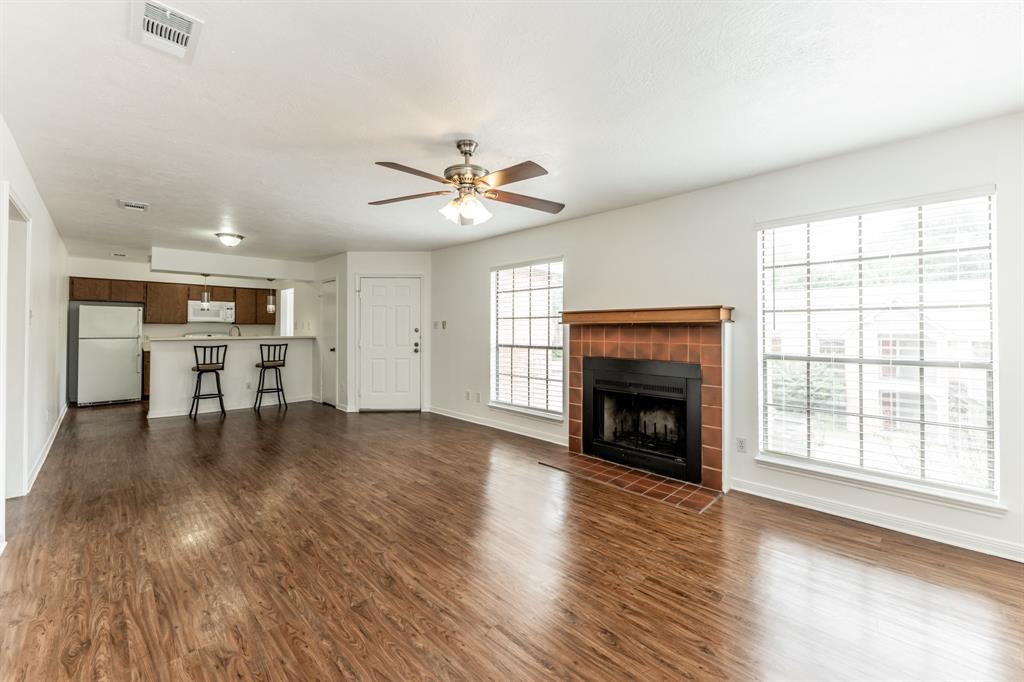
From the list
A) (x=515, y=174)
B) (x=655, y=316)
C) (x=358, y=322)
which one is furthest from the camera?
(x=358, y=322)

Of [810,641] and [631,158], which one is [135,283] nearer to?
[631,158]

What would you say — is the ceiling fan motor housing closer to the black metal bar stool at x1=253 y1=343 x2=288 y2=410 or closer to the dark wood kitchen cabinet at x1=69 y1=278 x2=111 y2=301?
the black metal bar stool at x1=253 y1=343 x2=288 y2=410

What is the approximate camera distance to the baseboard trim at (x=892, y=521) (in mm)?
2496

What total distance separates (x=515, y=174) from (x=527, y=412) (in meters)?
3.30

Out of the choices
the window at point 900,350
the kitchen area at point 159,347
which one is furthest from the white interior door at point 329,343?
the window at point 900,350

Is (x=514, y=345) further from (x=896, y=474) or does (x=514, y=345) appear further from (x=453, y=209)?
(x=896, y=474)

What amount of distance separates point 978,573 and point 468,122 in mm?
3613

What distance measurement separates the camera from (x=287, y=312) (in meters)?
9.16

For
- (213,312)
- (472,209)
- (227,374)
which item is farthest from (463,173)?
(213,312)

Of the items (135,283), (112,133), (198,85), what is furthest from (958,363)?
(135,283)

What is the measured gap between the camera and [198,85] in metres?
2.17

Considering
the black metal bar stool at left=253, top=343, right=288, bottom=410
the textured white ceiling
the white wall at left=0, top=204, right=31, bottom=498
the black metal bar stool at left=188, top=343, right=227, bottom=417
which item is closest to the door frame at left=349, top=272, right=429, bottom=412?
the black metal bar stool at left=253, top=343, right=288, bottom=410

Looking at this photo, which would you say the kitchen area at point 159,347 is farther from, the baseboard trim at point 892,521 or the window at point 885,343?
the window at point 885,343

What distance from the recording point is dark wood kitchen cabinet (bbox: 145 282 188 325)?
7875mm
